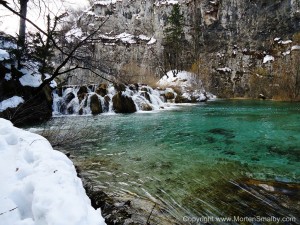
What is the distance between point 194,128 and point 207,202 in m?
9.06

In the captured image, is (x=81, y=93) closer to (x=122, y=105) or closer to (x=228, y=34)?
(x=122, y=105)

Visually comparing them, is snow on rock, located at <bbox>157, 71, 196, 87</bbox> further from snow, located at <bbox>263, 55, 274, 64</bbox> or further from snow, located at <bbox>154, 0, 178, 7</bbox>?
snow, located at <bbox>154, 0, 178, 7</bbox>

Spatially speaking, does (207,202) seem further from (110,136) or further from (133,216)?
(110,136)

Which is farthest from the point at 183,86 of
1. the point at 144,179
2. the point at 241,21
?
the point at 144,179

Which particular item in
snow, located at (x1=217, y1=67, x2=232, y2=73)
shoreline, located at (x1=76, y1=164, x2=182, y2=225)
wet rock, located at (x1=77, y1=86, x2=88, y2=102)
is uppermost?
snow, located at (x1=217, y1=67, x2=232, y2=73)

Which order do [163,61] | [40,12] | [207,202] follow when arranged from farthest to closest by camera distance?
[163,61] → [207,202] → [40,12]

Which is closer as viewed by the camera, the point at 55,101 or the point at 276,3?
the point at 55,101

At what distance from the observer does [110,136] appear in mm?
11688

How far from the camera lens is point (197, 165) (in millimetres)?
7145

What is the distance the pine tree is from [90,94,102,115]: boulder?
991 inches

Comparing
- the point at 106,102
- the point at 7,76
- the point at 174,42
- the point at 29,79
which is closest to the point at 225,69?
the point at 174,42

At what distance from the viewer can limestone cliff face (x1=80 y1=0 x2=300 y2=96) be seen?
41469 mm

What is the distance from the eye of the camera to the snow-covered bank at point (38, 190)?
256 centimetres

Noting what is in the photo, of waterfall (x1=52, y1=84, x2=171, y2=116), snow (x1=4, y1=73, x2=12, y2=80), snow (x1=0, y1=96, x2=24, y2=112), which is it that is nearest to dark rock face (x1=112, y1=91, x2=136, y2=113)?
waterfall (x1=52, y1=84, x2=171, y2=116)
